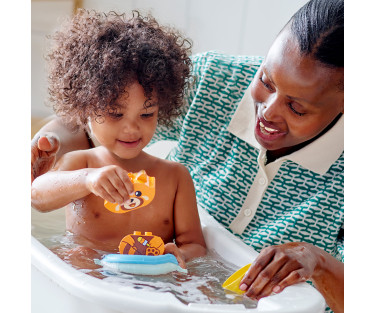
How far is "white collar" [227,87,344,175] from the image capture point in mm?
1021

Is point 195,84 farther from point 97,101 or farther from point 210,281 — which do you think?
point 210,281

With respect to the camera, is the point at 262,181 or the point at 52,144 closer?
the point at 52,144

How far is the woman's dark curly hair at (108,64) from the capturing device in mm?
893

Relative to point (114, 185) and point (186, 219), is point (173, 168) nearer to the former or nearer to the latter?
point (186, 219)

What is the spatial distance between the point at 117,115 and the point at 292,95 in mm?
282

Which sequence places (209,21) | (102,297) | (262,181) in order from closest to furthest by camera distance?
(102,297)
(262,181)
(209,21)

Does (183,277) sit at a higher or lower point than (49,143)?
lower

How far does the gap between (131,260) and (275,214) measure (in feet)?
1.33

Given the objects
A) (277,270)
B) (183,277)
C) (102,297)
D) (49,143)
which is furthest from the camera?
(49,143)

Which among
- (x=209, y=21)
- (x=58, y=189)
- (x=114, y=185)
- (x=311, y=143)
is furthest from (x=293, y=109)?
(x=209, y=21)

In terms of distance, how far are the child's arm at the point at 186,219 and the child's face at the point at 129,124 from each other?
5.7 inches

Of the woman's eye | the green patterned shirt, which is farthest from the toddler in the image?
the woman's eye

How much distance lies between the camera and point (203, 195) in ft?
3.82

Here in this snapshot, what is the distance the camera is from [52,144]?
37.8 inches
